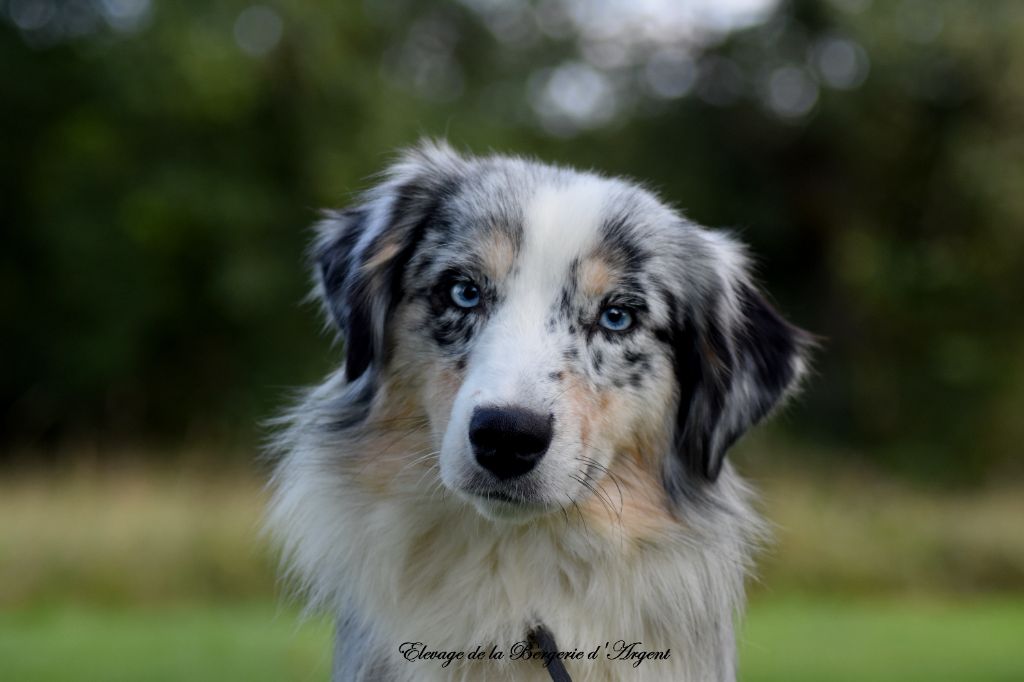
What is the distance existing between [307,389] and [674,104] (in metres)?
19.3

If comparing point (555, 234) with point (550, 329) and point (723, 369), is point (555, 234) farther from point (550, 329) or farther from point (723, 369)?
point (723, 369)

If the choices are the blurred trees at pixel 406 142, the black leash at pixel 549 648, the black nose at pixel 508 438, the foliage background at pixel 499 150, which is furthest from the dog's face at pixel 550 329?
the blurred trees at pixel 406 142

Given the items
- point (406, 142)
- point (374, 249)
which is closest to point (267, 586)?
point (374, 249)

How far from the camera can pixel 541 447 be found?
327cm

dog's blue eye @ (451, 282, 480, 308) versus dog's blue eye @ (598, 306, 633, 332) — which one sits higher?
dog's blue eye @ (598, 306, 633, 332)

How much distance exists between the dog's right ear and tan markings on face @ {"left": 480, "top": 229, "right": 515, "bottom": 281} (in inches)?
16.8

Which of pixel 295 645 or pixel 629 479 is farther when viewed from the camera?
pixel 295 645

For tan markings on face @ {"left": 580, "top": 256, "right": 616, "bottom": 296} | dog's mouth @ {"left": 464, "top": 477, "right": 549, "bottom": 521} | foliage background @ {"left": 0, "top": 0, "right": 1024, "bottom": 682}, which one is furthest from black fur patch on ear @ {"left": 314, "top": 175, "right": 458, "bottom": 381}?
foliage background @ {"left": 0, "top": 0, "right": 1024, "bottom": 682}

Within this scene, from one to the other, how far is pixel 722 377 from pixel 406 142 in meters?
13.6

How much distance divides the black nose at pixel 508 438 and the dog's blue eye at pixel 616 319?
54 centimetres

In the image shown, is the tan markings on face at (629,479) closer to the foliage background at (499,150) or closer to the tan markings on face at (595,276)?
the tan markings on face at (595,276)

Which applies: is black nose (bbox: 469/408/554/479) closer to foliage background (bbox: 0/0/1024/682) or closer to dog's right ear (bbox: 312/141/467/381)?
dog's right ear (bbox: 312/141/467/381)

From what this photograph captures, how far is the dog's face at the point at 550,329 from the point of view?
333 cm

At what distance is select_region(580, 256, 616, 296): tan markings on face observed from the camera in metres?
3.68
